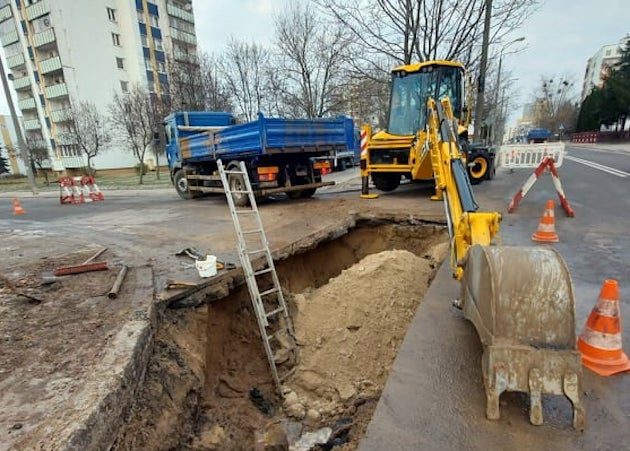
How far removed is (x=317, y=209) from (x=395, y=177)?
3.26 meters

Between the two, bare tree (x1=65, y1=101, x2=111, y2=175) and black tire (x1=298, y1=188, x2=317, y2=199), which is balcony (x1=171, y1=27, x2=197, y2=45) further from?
black tire (x1=298, y1=188, x2=317, y2=199)

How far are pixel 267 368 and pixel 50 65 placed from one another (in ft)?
134

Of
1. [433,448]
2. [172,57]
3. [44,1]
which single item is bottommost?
[433,448]

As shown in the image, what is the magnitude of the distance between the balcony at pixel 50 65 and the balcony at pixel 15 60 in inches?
164

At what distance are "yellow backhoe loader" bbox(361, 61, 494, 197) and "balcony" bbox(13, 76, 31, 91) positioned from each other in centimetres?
4229

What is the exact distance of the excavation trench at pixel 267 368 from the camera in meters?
2.94

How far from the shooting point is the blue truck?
870 centimetres

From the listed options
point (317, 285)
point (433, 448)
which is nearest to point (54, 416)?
point (433, 448)

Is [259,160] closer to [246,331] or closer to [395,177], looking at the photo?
[395,177]

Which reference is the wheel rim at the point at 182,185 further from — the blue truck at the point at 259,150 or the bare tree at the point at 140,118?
the bare tree at the point at 140,118

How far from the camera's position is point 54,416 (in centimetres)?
206

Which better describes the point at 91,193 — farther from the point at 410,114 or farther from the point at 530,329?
the point at 530,329

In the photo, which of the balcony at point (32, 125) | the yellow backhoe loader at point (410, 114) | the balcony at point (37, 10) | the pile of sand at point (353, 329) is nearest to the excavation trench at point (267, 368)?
the pile of sand at point (353, 329)

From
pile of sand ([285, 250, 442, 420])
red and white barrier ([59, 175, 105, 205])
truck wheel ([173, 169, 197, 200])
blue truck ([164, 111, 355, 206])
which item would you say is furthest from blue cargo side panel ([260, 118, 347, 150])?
red and white barrier ([59, 175, 105, 205])
